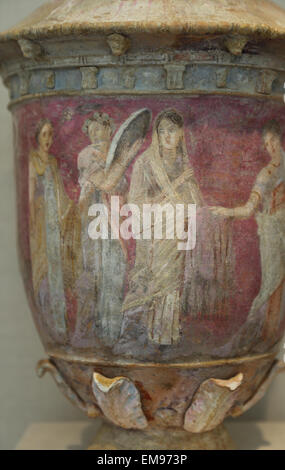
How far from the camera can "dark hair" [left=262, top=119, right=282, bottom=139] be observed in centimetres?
315

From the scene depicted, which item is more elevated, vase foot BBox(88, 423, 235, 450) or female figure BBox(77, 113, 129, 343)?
female figure BBox(77, 113, 129, 343)

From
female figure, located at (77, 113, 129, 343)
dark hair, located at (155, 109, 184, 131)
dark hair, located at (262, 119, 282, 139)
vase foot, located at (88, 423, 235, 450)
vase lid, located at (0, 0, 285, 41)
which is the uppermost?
vase lid, located at (0, 0, 285, 41)

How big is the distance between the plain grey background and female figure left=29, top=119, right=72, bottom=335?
904mm

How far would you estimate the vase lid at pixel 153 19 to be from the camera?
9.43 ft

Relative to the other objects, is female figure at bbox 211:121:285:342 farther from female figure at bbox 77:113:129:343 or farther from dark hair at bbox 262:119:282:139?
female figure at bbox 77:113:129:343

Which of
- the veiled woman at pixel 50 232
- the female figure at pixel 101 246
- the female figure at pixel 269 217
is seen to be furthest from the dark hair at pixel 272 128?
the veiled woman at pixel 50 232

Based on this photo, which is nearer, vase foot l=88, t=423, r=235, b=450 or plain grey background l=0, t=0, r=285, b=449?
vase foot l=88, t=423, r=235, b=450

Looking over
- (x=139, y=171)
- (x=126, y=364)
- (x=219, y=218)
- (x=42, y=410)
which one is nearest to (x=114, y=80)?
(x=139, y=171)

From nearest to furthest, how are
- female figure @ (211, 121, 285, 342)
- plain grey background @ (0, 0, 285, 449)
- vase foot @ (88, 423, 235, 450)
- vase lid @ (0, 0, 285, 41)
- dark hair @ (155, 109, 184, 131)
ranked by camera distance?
vase lid @ (0, 0, 285, 41)
dark hair @ (155, 109, 184, 131)
female figure @ (211, 121, 285, 342)
vase foot @ (88, 423, 235, 450)
plain grey background @ (0, 0, 285, 449)

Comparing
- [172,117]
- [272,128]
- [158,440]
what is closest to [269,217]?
[272,128]

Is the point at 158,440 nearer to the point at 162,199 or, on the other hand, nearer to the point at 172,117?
the point at 162,199

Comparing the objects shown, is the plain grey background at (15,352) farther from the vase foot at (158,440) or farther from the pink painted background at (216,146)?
the pink painted background at (216,146)

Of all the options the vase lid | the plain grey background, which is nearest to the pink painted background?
the vase lid

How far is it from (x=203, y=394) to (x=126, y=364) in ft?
0.98
